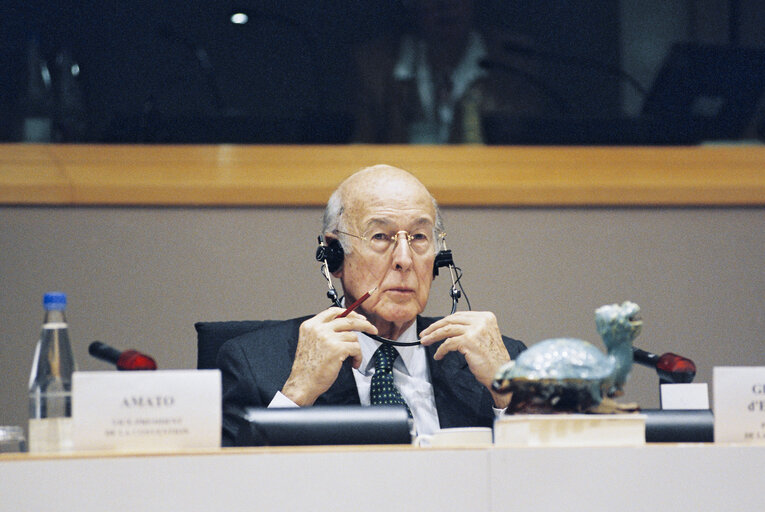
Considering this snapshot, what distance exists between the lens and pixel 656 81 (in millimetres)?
2619

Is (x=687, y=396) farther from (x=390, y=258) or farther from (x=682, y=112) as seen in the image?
(x=682, y=112)

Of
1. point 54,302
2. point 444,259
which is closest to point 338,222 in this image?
point 444,259

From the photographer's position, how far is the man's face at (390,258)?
6.46ft

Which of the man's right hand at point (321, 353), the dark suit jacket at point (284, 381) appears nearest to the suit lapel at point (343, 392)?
the dark suit jacket at point (284, 381)

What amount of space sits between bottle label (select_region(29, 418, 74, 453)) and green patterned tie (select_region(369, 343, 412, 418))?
2.72ft

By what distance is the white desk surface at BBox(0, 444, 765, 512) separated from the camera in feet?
3.14

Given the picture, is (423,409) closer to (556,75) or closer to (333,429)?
(333,429)

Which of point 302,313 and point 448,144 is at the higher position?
point 448,144

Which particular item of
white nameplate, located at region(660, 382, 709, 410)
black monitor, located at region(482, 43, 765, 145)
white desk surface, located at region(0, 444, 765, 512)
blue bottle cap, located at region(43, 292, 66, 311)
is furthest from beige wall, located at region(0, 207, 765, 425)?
white desk surface, located at region(0, 444, 765, 512)

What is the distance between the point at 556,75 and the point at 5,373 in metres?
1.62

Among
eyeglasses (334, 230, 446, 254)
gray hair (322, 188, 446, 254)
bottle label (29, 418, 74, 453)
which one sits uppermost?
gray hair (322, 188, 446, 254)

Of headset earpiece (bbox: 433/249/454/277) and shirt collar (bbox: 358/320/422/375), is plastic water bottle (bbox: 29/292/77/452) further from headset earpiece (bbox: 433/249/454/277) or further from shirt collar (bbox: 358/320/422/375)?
headset earpiece (bbox: 433/249/454/277)

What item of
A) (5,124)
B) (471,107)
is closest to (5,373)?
(5,124)

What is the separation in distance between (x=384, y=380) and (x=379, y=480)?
3.02 ft
